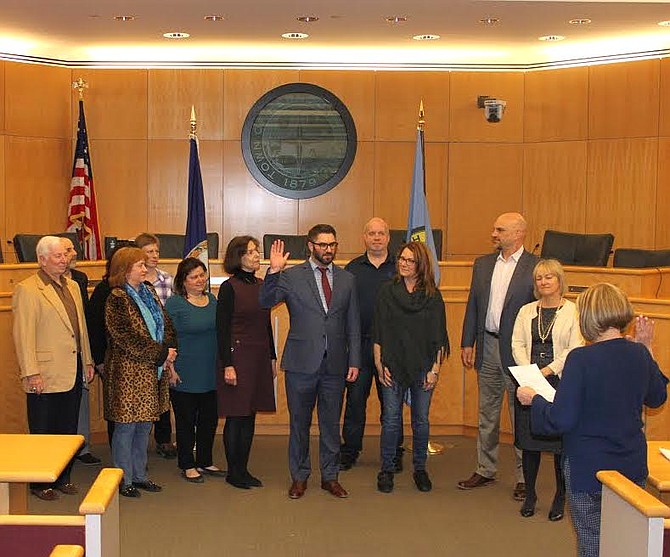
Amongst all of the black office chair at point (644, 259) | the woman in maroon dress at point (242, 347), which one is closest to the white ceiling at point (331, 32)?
the black office chair at point (644, 259)

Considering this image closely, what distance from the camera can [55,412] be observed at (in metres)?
6.06

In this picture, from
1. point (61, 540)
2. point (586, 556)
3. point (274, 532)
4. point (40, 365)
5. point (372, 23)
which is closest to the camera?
point (61, 540)

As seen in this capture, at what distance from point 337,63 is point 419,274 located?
18.3 ft

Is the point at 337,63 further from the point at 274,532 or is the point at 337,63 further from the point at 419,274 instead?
the point at 274,532

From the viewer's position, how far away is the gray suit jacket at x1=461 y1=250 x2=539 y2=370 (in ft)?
19.6

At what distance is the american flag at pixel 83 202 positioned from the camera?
10523 millimetres

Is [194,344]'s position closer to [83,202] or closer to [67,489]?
[67,489]

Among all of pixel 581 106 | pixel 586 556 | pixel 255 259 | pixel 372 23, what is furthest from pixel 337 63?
pixel 586 556

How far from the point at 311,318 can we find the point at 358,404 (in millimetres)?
1018

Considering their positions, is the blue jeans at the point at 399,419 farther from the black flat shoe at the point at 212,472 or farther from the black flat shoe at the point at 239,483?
the black flat shoe at the point at 212,472

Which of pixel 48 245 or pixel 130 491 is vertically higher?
pixel 48 245

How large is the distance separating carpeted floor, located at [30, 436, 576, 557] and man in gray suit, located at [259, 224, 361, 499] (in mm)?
296

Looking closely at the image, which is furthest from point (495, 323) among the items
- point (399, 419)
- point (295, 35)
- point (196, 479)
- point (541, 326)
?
point (295, 35)

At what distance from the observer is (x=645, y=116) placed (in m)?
10.5
